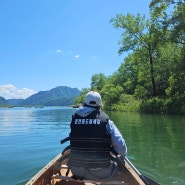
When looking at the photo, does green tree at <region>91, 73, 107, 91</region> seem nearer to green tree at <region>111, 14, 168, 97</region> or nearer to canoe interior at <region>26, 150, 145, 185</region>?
green tree at <region>111, 14, 168, 97</region>

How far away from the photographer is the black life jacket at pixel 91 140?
216 inches

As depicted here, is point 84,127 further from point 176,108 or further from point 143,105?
point 143,105

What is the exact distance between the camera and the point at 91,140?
5504 mm

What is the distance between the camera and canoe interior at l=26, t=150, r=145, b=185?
569 cm

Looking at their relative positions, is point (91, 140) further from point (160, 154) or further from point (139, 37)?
point (139, 37)

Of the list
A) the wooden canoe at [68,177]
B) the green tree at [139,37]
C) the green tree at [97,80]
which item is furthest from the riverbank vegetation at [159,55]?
the green tree at [97,80]

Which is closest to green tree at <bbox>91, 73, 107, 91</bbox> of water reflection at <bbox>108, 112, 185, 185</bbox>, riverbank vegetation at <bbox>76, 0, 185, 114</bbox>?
riverbank vegetation at <bbox>76, 0, 185, 114</bbox>

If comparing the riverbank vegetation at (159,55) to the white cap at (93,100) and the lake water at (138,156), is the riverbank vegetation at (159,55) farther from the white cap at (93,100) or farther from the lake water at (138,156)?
the white cap at (93,100)

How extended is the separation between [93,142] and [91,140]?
0.05m

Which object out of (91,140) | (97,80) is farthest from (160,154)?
(97,80)

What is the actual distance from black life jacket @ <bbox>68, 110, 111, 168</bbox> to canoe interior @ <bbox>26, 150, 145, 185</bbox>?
1.12ft

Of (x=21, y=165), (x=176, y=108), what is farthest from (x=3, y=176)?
(x=176, y=108)

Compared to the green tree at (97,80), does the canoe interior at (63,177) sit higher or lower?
lower

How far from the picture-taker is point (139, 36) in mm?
40062
